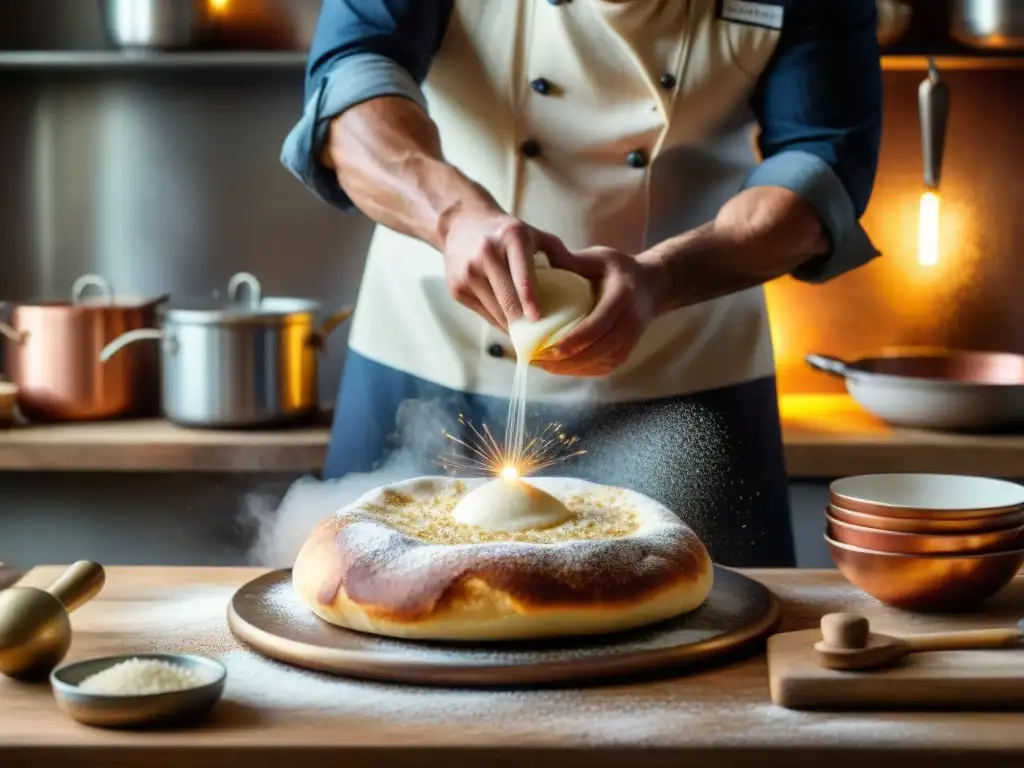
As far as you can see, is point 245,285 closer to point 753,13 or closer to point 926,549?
point 753,13

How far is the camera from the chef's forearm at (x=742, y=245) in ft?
5.71

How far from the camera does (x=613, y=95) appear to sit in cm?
192

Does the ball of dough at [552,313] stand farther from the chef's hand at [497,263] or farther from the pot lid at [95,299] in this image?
the pot lid at [95,299]

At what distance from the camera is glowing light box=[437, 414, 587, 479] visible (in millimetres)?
1896

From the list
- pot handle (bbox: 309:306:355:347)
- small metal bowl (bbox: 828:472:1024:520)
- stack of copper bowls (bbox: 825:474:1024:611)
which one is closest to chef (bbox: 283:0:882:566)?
small metal bowl (bbox: 828:472:1024:520)

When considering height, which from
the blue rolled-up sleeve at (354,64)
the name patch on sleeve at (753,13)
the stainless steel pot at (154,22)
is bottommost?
the blue rolled-up sleeve at (354,64)

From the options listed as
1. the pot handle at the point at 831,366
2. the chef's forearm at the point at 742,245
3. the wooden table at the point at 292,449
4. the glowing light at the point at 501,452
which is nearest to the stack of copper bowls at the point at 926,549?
the chef's forearm at the point at 742,245

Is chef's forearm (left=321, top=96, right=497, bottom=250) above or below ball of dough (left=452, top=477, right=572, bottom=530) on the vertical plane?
above

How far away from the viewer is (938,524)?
1214 mm

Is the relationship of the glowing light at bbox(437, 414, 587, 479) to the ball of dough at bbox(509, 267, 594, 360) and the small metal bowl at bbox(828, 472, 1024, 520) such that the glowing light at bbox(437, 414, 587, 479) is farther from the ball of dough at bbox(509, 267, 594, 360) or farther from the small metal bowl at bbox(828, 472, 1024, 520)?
the small metal bowl at bbox(828, 472, 1024, 520)

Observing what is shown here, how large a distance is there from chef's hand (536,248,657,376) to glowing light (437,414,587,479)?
0.34 meters

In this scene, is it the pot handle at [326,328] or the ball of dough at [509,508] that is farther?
the pot handle at [326,328]

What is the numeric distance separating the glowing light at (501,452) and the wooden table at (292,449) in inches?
27.8

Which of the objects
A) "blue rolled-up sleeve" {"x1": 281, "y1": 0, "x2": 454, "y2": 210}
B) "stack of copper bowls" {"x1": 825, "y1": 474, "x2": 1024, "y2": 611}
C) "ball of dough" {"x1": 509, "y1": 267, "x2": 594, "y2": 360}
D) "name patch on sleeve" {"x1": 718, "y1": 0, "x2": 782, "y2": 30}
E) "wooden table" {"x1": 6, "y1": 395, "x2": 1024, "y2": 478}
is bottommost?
"wooden table" {"x1": 6, "y1": 395, "x2": 1024, "y2": 478}
